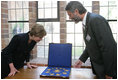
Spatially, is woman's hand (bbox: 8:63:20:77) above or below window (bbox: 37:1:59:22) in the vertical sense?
below

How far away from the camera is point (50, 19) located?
352 centimetres

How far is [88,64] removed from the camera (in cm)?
309

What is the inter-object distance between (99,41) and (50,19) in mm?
2069

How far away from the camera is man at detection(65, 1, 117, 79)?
5.11 ft

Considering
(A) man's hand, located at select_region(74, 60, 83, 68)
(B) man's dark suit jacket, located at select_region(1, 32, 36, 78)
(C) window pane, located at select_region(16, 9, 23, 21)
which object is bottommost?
(A) man's hand, located at select_region(74, 60, 83, 68)

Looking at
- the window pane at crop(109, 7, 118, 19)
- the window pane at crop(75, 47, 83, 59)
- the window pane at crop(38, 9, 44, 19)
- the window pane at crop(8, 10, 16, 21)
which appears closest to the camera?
the window pane at crop(109, 7, 118, 19)

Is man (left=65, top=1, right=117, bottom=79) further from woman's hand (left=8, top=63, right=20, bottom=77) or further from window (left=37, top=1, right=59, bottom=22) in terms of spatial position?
window (left=37, top=1, right=59, bottom=22)

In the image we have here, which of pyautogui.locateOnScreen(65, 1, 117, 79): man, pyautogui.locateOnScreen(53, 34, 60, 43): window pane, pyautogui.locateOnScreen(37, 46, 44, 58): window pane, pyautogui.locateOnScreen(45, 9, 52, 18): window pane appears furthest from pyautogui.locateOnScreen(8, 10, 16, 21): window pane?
pyautogui.locateOnScreen(65, 1, 117, 79): man

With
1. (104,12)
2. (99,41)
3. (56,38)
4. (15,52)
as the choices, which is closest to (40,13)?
(56,38)

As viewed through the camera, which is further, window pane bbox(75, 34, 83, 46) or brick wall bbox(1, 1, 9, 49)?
brick wall bbox(1, 1, 9, 49)

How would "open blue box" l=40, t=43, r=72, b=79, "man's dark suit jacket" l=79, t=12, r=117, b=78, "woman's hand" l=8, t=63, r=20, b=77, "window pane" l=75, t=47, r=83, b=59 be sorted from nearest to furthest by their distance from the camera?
"man's dark suit jacket" l=79, t=12, r=117, b=78 < "woman's hand" l=8, t=63, r=20, b=77 < "open blue box" l=40, t=43, r=72, b=79 < "window pane" l=75, t=47, r=83, b=59

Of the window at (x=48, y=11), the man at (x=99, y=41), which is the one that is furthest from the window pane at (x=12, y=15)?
the man at (x=99, y=41)

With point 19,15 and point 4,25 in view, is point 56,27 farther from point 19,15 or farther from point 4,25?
point 4,25

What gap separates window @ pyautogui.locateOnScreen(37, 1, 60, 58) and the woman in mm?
1307
